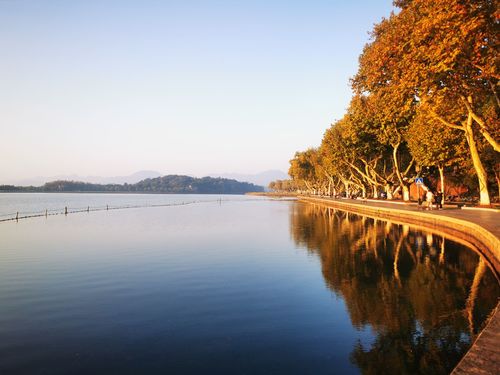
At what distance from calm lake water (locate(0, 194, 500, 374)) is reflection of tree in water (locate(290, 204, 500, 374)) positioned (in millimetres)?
35

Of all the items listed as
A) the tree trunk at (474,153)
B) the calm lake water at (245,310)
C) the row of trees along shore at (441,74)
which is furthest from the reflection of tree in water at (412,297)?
the tree trunk at (474,153)

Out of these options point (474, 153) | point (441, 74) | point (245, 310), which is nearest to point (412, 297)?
point (245, 310)

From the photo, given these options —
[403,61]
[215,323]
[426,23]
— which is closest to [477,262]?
[215,323]

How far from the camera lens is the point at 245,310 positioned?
10312 millimetres

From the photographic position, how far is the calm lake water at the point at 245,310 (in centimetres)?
720

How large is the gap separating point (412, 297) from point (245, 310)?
14.8ft

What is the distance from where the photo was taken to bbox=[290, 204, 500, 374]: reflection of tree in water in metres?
7.17

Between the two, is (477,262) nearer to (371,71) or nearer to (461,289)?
(461,289)

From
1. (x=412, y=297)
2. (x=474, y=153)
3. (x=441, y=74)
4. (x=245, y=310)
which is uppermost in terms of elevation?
(x=441, y=74)

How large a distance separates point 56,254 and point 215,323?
1424cm

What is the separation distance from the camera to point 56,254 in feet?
66.4

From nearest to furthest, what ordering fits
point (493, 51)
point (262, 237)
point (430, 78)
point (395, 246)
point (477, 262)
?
1. point (477, 262)
2. point (395, 246)
3. point (493, 51)
4. point (430, 78)
5. point (262, 237)

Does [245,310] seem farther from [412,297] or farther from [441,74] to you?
[441,74]

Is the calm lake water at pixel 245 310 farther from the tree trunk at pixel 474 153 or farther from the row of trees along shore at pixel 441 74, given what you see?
the tree trunk at pixel 474 153
